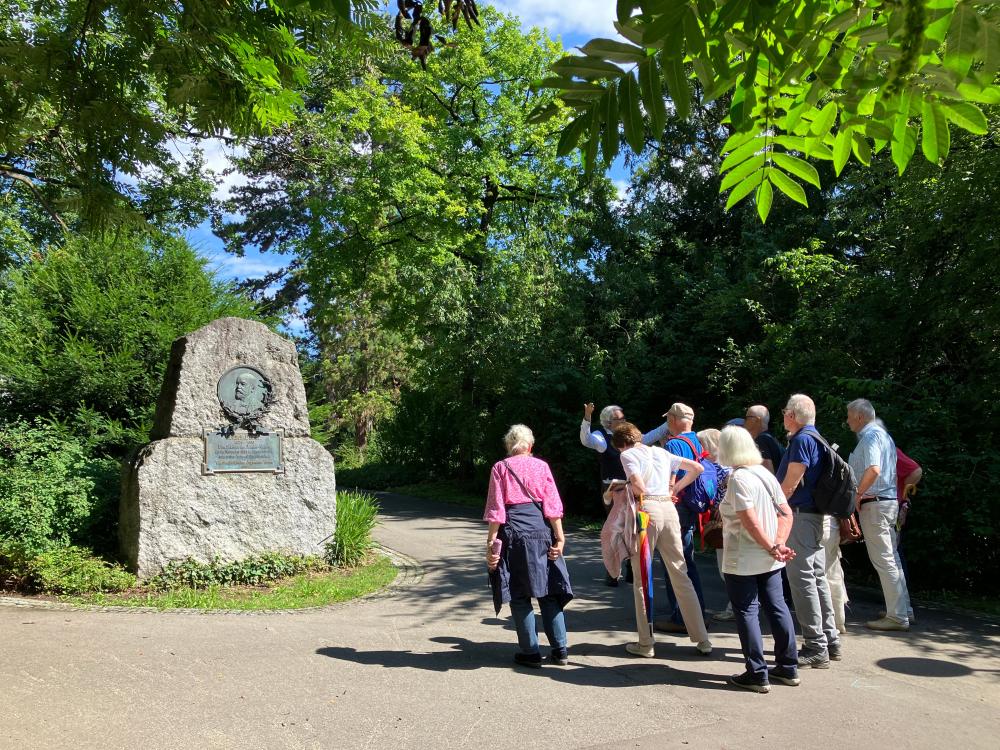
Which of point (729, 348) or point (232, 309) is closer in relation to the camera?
point (232, 309)

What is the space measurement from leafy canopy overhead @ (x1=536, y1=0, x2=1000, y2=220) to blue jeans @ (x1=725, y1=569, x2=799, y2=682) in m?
3.12

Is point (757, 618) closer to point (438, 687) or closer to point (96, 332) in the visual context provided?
point (438, 687)

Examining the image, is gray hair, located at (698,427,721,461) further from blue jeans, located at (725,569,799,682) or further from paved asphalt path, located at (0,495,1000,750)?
blue jeans, located at (725,569,799,682)

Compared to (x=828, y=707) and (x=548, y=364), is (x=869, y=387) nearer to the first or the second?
(x=828, y=707)

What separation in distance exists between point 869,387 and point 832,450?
3.67 meters

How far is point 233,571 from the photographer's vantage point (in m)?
7.87

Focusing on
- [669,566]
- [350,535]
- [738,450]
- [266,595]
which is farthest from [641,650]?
[350,535]

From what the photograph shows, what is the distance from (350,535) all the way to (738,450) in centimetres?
564

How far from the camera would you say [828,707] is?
4602 millimetres

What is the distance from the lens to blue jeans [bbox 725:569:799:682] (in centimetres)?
477

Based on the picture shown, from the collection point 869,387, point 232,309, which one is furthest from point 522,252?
point 869,387

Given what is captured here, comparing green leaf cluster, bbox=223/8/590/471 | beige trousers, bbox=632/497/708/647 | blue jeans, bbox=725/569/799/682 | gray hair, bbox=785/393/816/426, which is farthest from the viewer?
green leaf cluster, bbox=223/8/590/471

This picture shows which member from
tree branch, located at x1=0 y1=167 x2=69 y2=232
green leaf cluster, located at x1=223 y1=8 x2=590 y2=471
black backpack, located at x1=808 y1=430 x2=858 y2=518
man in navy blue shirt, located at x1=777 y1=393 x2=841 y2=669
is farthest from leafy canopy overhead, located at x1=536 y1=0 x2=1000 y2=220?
green leaf cluster, located at x1=223 y1=8 x2=590 y2=471

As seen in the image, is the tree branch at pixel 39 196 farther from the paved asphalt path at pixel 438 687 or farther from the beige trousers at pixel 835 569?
the beige trousers at pixel 835 569
